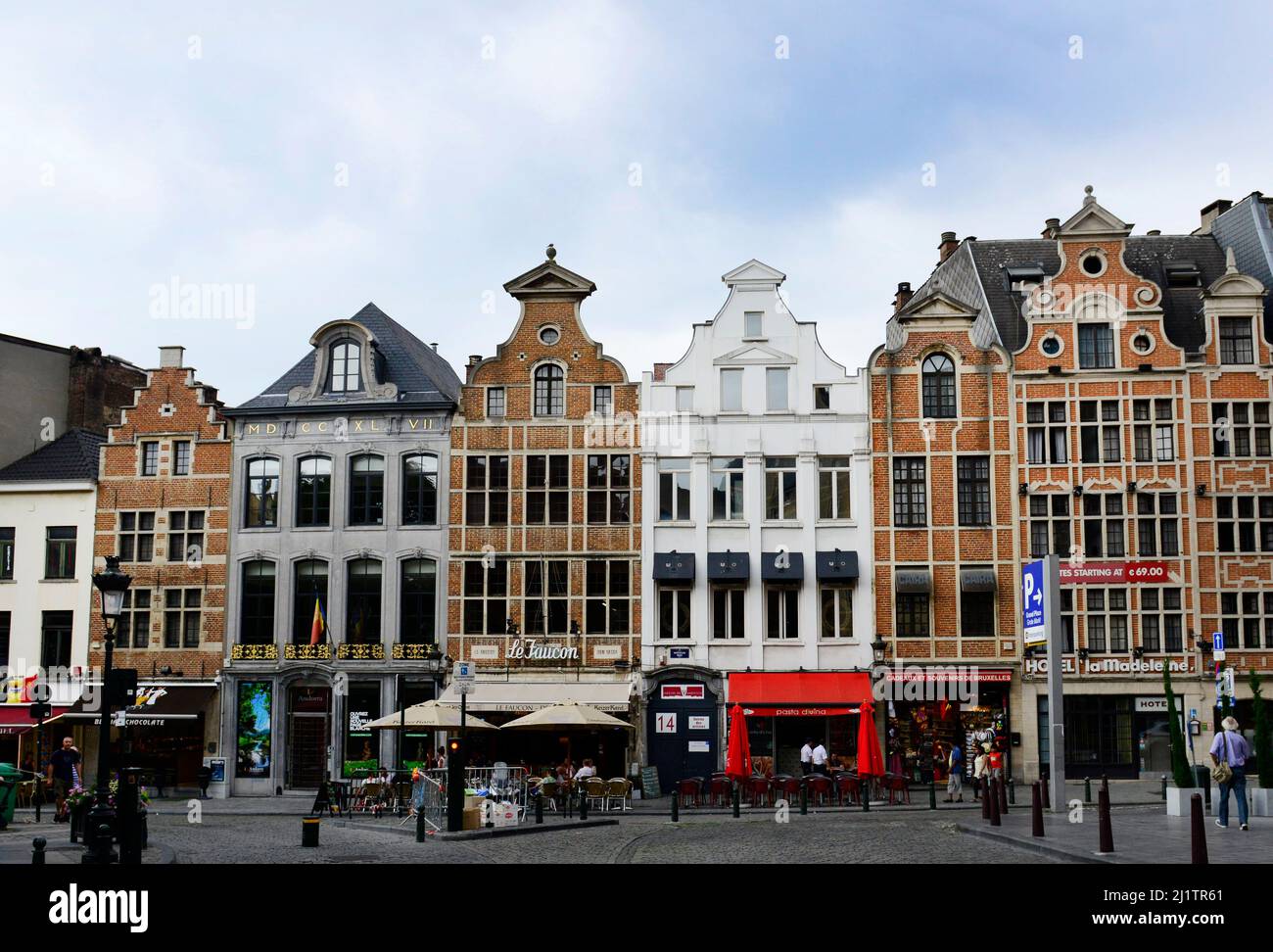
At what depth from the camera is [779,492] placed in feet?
118

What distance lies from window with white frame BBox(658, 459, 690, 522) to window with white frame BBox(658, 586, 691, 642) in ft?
6.15

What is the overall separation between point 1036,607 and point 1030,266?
706 inches

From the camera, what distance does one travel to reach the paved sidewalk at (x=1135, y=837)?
653 inches

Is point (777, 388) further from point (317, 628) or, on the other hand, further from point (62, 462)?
point (62, 462)

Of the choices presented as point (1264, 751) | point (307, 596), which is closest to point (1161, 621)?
point (1264, 751)

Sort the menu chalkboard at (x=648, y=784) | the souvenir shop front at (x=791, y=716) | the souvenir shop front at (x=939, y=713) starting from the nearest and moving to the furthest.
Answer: the menu chalkboard at (x=648, y=784)
the souvenir shop front at (x=791, y=716)
the souvenir shop front at (x=939, y=713)

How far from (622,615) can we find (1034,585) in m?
13.8

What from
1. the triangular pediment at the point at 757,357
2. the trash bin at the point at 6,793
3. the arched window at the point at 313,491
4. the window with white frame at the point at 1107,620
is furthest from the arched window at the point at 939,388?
the trash bin at the point at 6,793

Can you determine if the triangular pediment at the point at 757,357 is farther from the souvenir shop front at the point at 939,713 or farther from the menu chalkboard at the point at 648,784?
the menu chalkboard at the point at 648,784

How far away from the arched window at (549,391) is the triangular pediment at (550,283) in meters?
1.94

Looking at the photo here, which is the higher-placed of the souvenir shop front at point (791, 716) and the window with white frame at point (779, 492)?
the window with white frame at point (779, 492)

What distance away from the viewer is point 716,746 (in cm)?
3472

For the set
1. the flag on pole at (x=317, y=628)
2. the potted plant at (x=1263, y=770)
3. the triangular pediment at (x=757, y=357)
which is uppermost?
the triangular pediment at (x=757, y=357)
